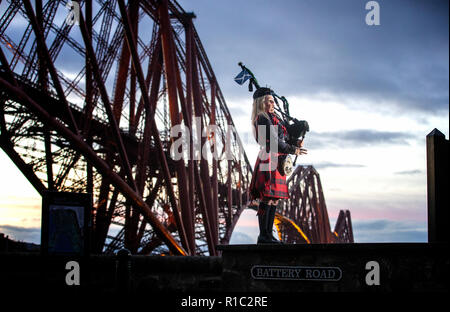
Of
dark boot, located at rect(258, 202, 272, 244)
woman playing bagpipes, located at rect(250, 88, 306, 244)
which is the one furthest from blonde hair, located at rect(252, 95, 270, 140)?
dark boot, located at rect(258, 202, 272, 244)

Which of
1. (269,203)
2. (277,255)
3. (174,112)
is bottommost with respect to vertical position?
(277,255)

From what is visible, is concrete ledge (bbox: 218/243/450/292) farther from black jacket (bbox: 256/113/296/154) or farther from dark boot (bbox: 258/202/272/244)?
black jacket (bbox: 256/113/296/154)

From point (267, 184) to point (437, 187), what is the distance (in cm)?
210

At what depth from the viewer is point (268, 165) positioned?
7496 millimetres

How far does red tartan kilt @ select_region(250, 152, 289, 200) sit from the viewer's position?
7414 millimetres

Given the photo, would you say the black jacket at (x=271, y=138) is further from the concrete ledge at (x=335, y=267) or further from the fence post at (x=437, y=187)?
the fence post at (x=437, y=187)

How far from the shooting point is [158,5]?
16.8 m

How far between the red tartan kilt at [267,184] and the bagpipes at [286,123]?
12 centimetres

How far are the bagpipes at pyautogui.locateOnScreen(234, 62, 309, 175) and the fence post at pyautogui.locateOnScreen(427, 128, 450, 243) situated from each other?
182 centimetres

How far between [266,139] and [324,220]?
51.3 m

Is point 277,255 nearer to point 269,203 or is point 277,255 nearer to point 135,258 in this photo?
point 269,203

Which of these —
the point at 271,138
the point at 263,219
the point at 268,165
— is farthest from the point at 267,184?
the point at 271,138

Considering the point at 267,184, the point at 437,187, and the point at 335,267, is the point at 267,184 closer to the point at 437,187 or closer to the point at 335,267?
the point at 335,267
